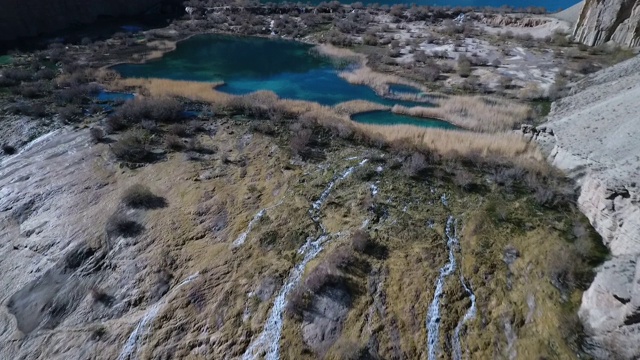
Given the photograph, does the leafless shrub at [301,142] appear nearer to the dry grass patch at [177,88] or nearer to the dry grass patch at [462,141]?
the dry grass patch at [462,141]

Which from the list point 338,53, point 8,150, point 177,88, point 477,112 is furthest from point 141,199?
point 338,53

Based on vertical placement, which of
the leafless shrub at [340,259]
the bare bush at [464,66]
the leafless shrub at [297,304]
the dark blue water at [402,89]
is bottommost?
the leafless shrub at [297,304]

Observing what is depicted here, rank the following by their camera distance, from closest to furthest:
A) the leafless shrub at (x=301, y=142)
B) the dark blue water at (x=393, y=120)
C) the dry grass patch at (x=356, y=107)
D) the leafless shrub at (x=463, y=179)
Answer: the leafless shrub at (x=463, y=179) < the leafless shrub at (x=301, y=142) < the dark blue water at (x=393, y=120) < the dry grass patch at (x=356, y=107)

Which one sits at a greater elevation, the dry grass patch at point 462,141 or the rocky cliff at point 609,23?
the rocky cliff at point 609,23

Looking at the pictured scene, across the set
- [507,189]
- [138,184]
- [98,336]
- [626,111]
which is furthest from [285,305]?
[626,111]

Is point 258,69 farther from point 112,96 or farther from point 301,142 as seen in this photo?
point 301,142

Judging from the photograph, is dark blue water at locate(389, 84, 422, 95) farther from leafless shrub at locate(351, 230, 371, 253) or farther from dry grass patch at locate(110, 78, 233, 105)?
leafless shrub at locate(351, 230, 371, 253)

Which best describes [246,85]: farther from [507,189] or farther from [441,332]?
[441,332]

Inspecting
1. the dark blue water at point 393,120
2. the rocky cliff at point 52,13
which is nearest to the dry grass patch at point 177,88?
the dark blue water at point 393,120
